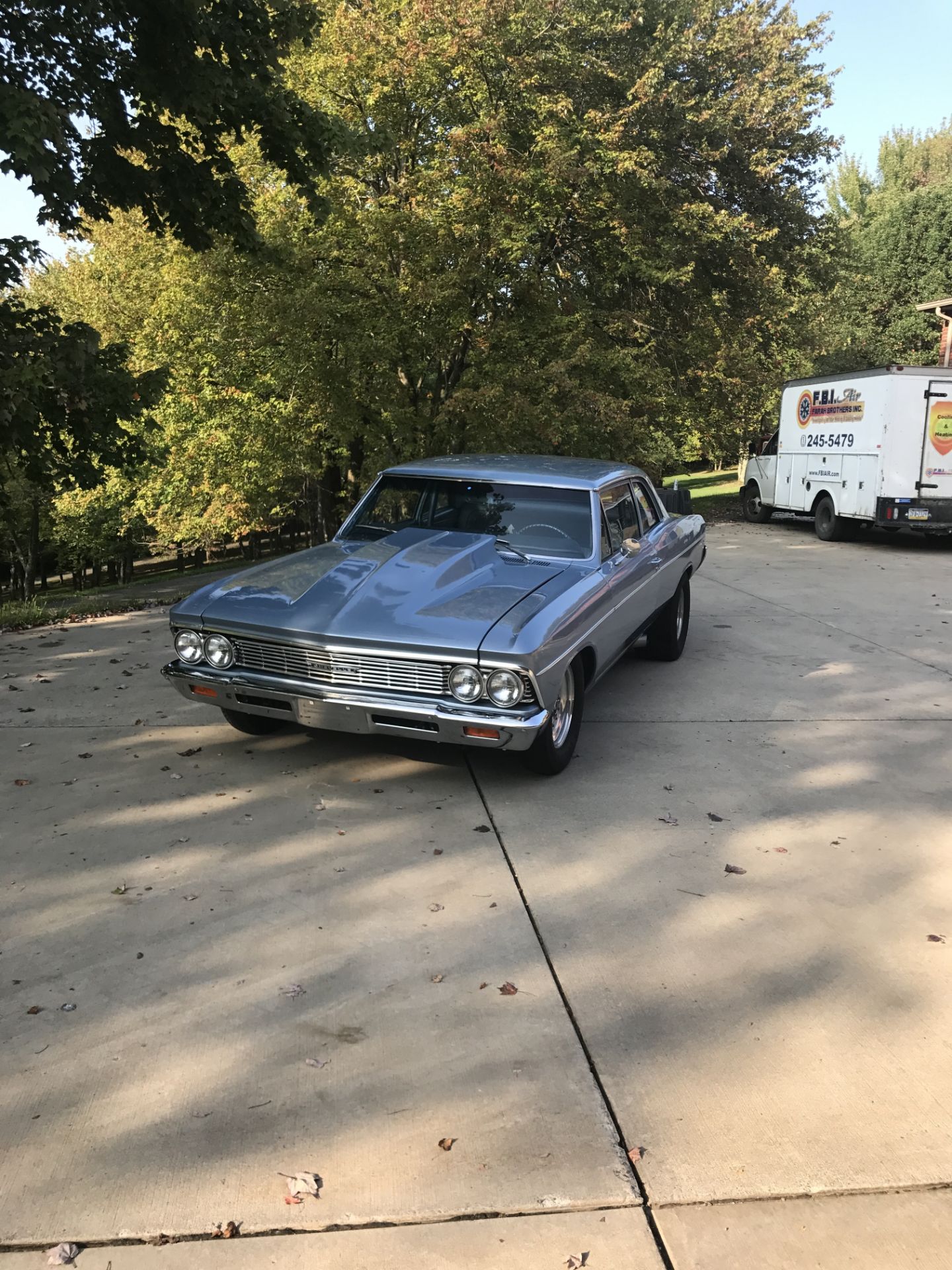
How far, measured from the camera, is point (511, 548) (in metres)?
5.71

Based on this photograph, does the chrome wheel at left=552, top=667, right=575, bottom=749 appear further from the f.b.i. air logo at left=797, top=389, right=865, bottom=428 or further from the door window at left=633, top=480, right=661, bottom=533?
the f.b.i. air logo at left=797, top=389, right=865, bottom=428

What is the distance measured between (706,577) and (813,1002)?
982 cm

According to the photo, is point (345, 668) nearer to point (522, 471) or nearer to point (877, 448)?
point (522, 471)

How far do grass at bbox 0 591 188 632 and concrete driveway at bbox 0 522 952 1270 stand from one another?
3974 millimetres

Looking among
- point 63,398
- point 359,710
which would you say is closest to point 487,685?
point 359,710

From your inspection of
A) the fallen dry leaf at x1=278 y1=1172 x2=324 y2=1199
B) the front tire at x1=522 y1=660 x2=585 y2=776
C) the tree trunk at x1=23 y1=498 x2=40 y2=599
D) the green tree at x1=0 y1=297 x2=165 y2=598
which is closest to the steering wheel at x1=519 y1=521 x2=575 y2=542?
the front tire at x1=522 y1=660 x2=585 y2=776

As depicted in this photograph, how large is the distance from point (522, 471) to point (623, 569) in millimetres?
1007

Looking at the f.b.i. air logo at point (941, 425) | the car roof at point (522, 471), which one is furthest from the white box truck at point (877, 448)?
the car roof at point (522, 471)

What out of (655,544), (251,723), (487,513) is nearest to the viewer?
(251,723)

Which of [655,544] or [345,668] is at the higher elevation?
[655,544]

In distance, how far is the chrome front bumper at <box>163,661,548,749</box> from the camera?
445cm

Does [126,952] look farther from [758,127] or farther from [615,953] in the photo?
[758,127]

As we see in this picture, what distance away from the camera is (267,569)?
5695 mm

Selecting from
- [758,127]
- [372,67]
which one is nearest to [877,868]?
[372,67]
